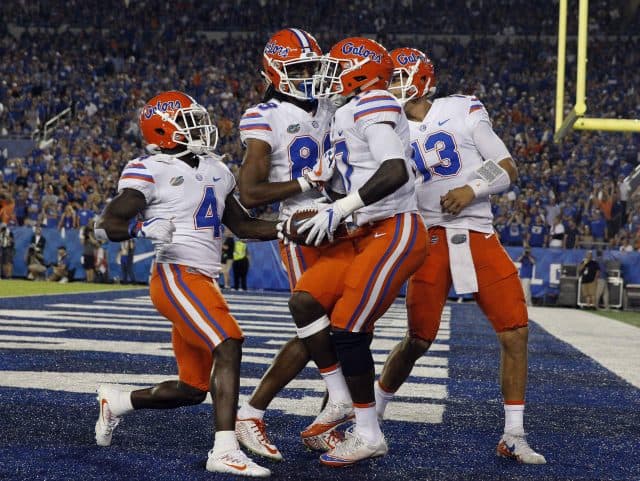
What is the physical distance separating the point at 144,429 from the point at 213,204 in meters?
1.05

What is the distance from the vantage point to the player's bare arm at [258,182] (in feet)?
12.1

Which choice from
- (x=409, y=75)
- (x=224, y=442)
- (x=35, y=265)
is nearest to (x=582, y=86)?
(x=409, y=75)

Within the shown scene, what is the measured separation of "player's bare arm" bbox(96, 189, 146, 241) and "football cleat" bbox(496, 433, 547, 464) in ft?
5.30

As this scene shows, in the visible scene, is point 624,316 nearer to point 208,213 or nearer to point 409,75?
point 409,75

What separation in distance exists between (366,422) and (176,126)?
1.31 meters

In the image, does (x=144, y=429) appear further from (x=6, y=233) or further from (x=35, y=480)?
(x=6, y=233)

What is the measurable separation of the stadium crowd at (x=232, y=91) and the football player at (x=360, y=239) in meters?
14.1

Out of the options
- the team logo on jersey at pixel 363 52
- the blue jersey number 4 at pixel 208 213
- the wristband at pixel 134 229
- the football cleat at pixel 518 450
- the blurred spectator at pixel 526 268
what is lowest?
the blurred spectator at pixel 526 268

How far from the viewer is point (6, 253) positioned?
18.2 meters

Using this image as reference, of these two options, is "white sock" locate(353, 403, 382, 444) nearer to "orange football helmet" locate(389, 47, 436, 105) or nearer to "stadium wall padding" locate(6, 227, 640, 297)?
"orange football helmet" locate(389, 47, 436, 105)

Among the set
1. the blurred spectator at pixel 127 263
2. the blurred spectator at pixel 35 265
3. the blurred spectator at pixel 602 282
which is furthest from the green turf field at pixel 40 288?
the blurred spectator at pixel 602 282

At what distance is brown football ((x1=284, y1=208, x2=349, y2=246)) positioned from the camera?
11.6 ft

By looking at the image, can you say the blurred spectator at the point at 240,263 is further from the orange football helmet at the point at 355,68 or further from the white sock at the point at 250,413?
the orange football helmet at the point at 355,68

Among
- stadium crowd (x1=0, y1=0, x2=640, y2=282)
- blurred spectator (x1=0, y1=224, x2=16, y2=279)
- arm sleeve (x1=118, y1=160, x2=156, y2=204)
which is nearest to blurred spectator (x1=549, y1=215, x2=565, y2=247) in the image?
stadium crowd (x1=0, y1=0, x2=640, y2=282)
